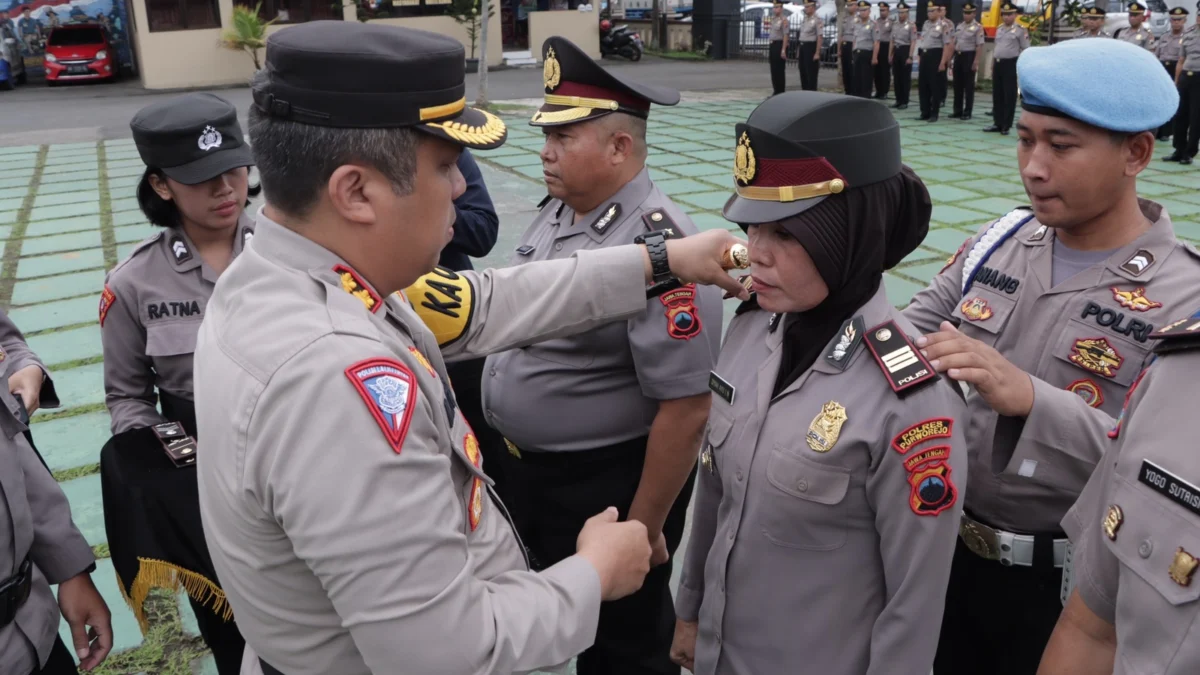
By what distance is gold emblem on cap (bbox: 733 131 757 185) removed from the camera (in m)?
1.65

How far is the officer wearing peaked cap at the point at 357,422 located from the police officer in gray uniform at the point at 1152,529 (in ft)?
2.21

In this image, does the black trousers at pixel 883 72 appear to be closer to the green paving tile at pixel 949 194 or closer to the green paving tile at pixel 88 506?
the green paving tile at pixel 949 194

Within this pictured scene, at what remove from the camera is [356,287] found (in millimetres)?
1254

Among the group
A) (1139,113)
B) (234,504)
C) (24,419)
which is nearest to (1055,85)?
(1139,113)

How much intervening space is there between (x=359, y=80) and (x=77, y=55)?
21.1 metres

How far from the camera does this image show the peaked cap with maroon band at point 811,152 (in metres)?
1.56

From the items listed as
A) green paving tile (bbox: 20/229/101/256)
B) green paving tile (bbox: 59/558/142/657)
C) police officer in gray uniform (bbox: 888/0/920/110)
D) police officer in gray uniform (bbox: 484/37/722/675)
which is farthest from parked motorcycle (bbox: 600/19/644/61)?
green paving tile (bbox: 59/558/142/657)

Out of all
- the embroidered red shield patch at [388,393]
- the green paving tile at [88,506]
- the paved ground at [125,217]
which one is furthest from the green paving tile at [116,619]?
the embroidered red shield patch at [388,393]

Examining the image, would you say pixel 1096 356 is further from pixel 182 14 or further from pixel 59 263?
pixel 182 14

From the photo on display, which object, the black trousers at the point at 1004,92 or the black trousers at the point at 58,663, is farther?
the black trousers at the point at 1004,92

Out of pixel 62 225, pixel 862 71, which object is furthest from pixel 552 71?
pixel 862 71

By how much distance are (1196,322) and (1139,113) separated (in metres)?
0.69

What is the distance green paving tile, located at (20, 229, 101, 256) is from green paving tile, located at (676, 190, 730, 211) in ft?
15.3

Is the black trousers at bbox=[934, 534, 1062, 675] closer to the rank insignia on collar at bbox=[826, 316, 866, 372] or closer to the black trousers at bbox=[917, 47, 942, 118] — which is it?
the rank insignia on collar at bbox=[826, 316, 866, 372]
